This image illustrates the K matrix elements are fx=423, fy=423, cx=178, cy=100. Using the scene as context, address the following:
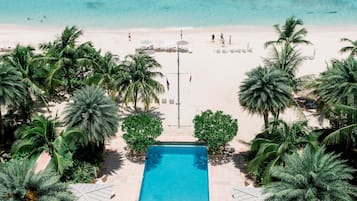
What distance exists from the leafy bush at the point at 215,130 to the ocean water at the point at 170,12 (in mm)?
35191

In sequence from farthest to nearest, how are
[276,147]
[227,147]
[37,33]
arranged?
[37,33], [227,147], [276,147]

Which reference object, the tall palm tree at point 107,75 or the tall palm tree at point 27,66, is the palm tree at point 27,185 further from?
the tall palm tree at point 107,75

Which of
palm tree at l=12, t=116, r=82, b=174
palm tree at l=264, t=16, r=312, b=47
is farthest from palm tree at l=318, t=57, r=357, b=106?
palm tree at l=12, t=116, r=82, b=174

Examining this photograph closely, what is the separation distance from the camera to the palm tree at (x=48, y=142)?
18.9 m

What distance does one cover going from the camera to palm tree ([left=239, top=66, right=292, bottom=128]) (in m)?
20.5

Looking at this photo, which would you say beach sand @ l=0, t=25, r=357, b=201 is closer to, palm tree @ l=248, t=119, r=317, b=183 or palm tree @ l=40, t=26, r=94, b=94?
palm tree @ l=248, t=119, r=317, b=183

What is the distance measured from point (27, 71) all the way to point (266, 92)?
43.8 ft

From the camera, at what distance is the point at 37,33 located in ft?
171

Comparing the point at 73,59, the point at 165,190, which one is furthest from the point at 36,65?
the point at 165,190

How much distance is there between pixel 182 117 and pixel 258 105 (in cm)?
796

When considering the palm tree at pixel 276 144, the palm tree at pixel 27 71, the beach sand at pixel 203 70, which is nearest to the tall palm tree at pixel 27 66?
the palm tree at pixel 27 71

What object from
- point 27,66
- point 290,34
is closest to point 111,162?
point 27,66

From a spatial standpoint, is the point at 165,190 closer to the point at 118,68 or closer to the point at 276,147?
the point at 276,147

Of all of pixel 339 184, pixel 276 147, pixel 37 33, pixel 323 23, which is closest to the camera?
pixel 339 184
